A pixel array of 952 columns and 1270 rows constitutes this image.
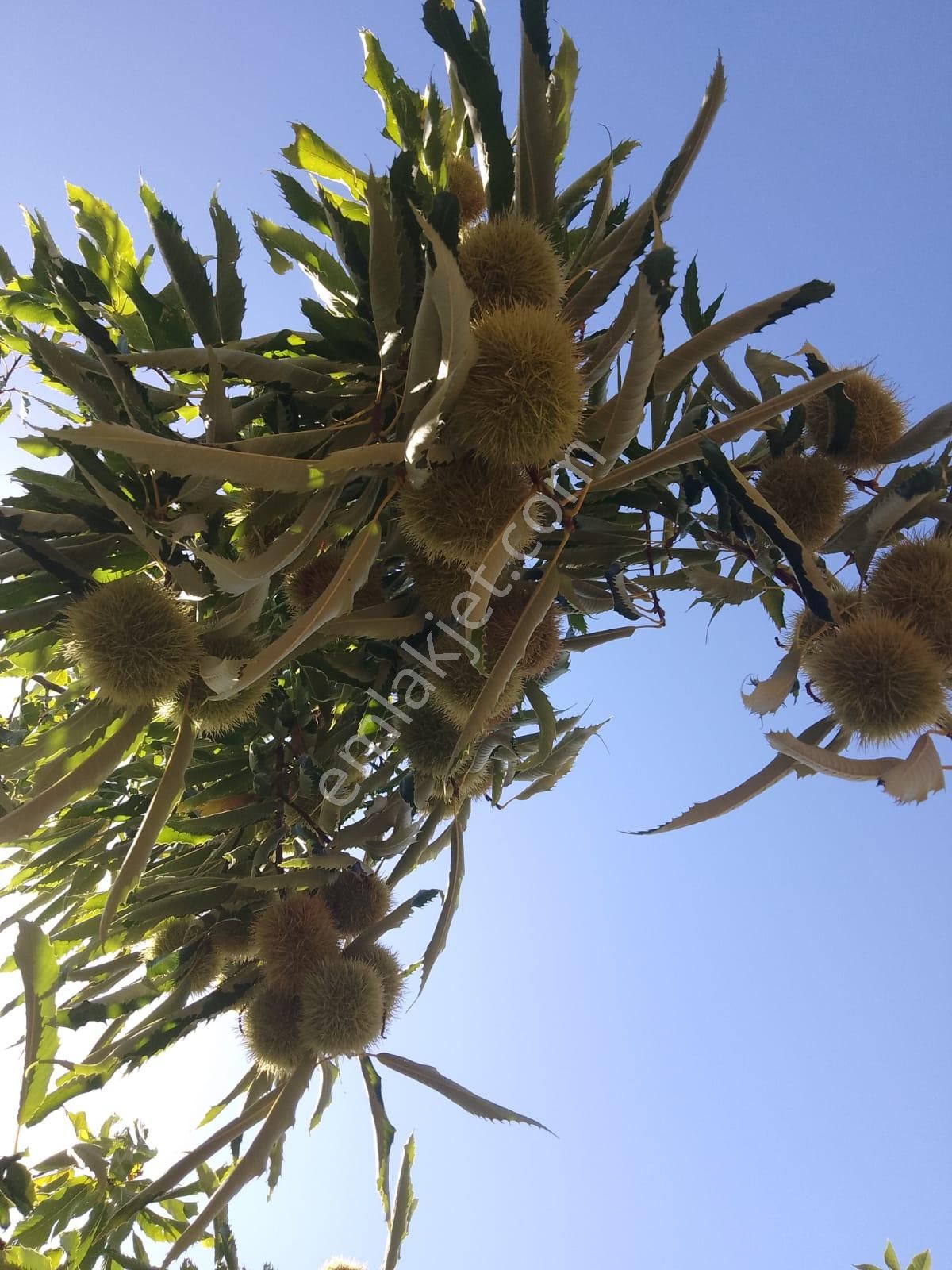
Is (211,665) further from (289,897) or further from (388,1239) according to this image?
(388,1239)

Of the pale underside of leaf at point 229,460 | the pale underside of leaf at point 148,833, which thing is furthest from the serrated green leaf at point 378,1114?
the pale underside of leaf at point 229,460

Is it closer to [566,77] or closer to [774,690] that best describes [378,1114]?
[774,690]

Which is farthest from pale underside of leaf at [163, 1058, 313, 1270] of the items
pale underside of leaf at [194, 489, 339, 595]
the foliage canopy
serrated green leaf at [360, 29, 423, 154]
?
serrated green leaf at [360, 29, 423, 154]

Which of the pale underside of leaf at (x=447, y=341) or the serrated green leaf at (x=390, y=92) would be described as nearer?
the pale underside of leaf at (x=447, y=341)

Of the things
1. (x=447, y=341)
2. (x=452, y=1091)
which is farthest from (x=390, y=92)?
(x=452, y=1091)

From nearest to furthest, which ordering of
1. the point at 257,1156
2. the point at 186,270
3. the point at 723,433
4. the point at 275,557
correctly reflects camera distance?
1. the point at 275,557
2. the point at 723,433
3. the point at 186,270
4. the point at 257,1156

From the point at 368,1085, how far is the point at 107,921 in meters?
1.02

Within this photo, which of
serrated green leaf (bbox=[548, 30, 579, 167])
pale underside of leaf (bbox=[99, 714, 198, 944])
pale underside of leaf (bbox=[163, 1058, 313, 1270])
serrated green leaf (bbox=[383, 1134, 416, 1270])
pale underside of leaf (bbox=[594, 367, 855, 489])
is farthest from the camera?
serrated green leaf (bbox=[383, 1134, 416, 1270])

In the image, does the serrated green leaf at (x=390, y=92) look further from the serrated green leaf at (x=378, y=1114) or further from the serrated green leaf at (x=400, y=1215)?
the serrated green leaf at (x=400, y=1215)

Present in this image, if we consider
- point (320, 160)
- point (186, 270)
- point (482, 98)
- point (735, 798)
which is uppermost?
point (320, 160)

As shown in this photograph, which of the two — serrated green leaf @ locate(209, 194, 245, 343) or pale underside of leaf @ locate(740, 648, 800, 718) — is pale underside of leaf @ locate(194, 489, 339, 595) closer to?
serrated green leaf @ locate(209, 194, 245, 343)

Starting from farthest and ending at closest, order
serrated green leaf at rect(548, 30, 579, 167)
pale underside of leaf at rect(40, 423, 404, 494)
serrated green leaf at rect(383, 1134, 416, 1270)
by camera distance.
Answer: serrated green leaf at rect(383, 1134, 416, 1270)
serrated green leaf at rect(548, 30, 579, 167)
pale underside of leaf at rect(40, 423, 404, 494)

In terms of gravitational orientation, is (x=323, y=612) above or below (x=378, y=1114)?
above

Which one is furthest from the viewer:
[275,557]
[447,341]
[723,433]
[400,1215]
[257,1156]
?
[400,1215]
